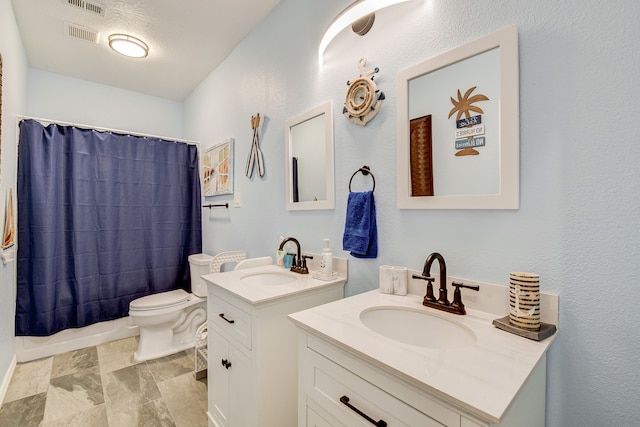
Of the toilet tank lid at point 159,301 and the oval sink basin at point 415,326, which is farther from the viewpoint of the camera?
the toilet tank lid at point 159,301

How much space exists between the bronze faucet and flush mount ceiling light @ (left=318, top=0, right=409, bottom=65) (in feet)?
3.27

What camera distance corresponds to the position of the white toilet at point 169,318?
2248 mm

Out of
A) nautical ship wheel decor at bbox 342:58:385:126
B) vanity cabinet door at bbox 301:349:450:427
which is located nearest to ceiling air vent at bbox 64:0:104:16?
nautical ship wheel decor at bbox 342:58:385:126

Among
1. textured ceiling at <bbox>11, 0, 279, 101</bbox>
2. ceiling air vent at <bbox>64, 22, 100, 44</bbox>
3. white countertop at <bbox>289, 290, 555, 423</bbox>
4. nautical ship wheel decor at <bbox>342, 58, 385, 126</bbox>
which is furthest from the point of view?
ceiling air vent at <bbox>64, 22, 100, 44</bbox>

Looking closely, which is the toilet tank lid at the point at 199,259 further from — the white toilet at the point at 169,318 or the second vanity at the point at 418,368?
the second vanity at the point at 418,368

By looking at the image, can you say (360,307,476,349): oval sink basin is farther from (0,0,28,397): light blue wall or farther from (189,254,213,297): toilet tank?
(0,0,28,397): light blue wall

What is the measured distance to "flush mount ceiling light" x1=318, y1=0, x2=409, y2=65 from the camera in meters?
1.12

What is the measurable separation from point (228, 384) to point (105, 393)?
112cm

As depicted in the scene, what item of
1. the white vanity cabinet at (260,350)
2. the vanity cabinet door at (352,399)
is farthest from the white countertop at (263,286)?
the vanity cabinet door at (352,399)

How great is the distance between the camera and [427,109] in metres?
1.12

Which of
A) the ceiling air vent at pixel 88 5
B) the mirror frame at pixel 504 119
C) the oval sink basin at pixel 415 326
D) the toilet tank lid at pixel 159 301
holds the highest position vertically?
the ceiling air vent at pixel 88 5

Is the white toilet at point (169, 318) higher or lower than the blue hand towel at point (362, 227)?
lower

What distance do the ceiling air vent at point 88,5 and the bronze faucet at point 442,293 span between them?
100 inches

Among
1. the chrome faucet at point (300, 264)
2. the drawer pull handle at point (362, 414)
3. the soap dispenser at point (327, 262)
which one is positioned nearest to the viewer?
the drawer pull handle at point (362, 414)
